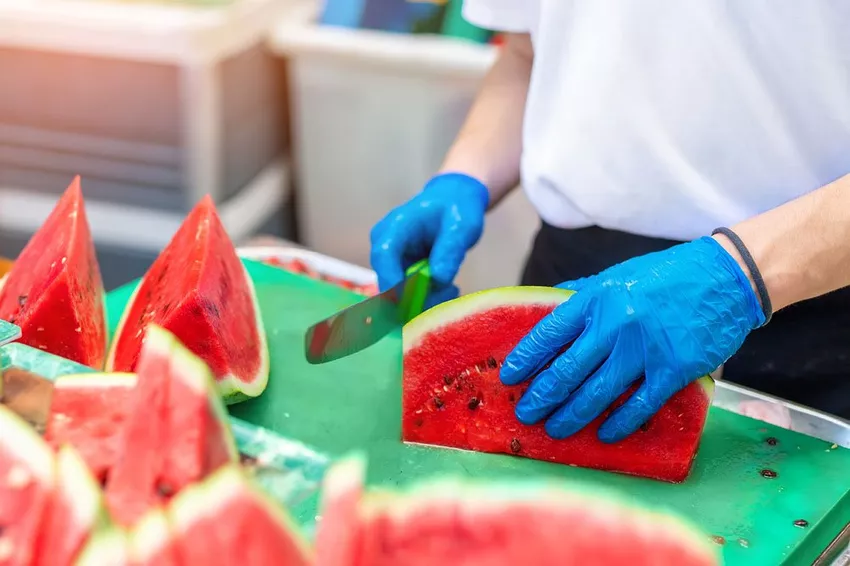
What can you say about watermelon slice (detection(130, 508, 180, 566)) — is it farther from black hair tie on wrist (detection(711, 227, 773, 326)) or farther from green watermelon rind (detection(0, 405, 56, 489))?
black hair tie on wrist (detection(711, 227, 773, 326))

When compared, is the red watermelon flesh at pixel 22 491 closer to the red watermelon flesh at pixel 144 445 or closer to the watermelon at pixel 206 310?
the red watermelon flesh at pixel 144 445

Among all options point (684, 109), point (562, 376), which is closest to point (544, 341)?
point (562, 376)

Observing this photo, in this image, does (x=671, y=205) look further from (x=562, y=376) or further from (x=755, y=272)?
(x=562, y=376)

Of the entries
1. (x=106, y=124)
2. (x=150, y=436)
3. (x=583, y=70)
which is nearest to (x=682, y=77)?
(x=583, y=70)

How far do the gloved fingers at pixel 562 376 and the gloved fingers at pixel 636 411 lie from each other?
0.08 m

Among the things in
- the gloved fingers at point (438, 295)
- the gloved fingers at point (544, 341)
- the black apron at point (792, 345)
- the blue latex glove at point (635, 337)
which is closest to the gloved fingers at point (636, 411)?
the blue latex glove at point (635, 337)

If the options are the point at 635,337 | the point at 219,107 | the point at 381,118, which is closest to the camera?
the point at 635,337

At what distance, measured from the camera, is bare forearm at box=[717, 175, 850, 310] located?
1506mm

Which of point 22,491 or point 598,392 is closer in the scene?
point 22,491

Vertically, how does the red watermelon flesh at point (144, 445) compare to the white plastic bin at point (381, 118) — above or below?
above

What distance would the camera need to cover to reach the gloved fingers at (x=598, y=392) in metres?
1.45

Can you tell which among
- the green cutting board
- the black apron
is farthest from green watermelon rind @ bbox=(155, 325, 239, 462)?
the black apron

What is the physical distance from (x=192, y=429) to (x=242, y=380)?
0.73 m

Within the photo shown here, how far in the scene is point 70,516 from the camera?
2.68 ft
